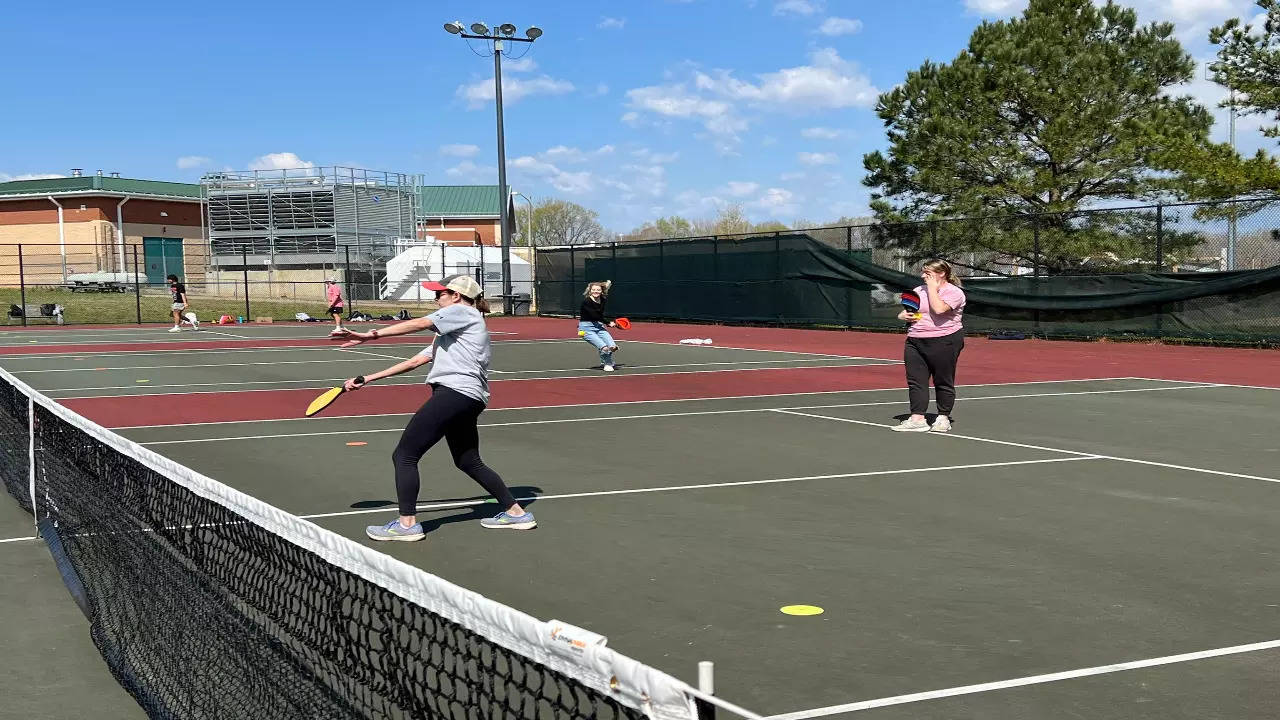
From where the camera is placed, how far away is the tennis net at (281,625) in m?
2.65

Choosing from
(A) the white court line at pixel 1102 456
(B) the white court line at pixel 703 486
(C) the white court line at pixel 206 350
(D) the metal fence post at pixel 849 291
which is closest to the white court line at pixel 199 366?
(C) the white court line at pixel 206 350

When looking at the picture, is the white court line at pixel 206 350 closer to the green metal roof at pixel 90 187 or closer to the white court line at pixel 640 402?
the white court line at pixel 640 402

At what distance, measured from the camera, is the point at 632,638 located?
5.32 metres

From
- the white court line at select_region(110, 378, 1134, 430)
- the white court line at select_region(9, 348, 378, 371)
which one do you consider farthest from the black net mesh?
the white court line at select_region(9, 348, 378, 371)

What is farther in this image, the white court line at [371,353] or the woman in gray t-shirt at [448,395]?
the white court line at [371,353]

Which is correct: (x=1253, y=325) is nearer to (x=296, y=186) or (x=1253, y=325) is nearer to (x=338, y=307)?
(x=338, y=307)

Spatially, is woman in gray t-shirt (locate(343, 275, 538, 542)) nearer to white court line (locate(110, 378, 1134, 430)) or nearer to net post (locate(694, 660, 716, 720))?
net post (locate(694, 660, 716, 720))

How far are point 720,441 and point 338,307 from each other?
22.3 m

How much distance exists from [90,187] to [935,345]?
65800 mm

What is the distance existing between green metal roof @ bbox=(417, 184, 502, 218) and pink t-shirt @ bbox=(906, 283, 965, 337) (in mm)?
83620

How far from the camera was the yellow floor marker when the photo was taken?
225 inches

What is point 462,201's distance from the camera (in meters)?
96.6

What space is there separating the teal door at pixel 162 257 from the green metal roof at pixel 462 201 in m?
25.5

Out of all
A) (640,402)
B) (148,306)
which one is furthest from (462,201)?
(640,402)
